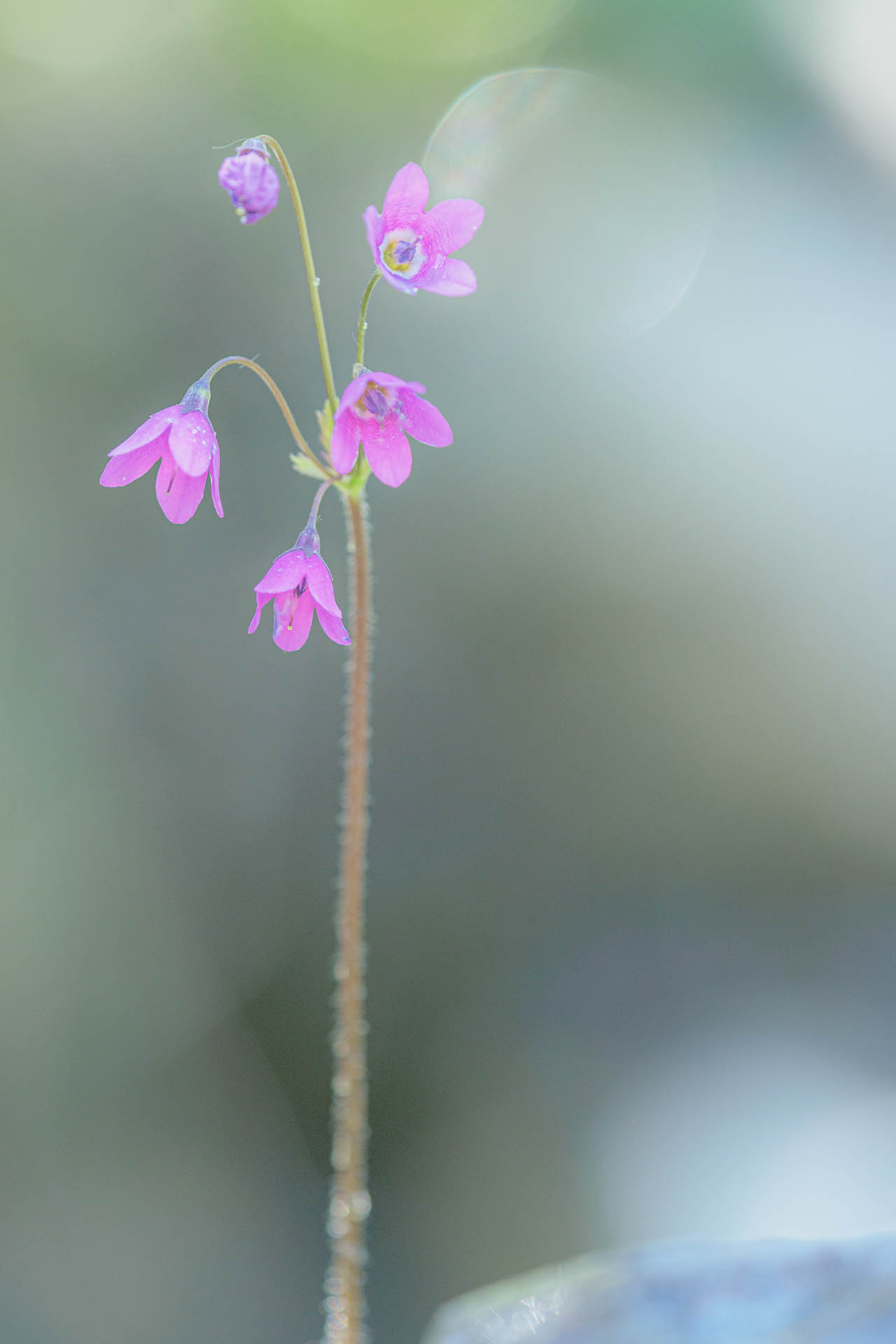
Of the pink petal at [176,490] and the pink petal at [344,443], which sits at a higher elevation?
the pink petal at [176,490]

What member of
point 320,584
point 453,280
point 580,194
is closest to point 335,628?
point 320,584

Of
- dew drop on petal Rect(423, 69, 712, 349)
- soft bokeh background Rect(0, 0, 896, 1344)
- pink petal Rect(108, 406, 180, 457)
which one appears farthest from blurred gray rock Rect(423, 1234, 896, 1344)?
dew drop on petal Rect(423, 69, 712, 349)

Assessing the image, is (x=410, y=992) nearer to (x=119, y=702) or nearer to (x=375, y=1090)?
(x=375, y=1090)

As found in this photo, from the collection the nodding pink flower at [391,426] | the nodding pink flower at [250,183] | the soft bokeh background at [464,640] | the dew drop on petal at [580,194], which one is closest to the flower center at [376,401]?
the nodding pink flower at [391,426]

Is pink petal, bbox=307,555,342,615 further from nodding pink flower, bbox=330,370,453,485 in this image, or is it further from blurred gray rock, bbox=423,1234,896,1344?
blurred gray rock, bbox=423,1234,896,1344

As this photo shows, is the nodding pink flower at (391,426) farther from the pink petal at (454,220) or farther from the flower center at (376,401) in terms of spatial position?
the pink petal at (454,220)

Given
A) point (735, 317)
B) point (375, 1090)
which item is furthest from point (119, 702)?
point (735, 317)
